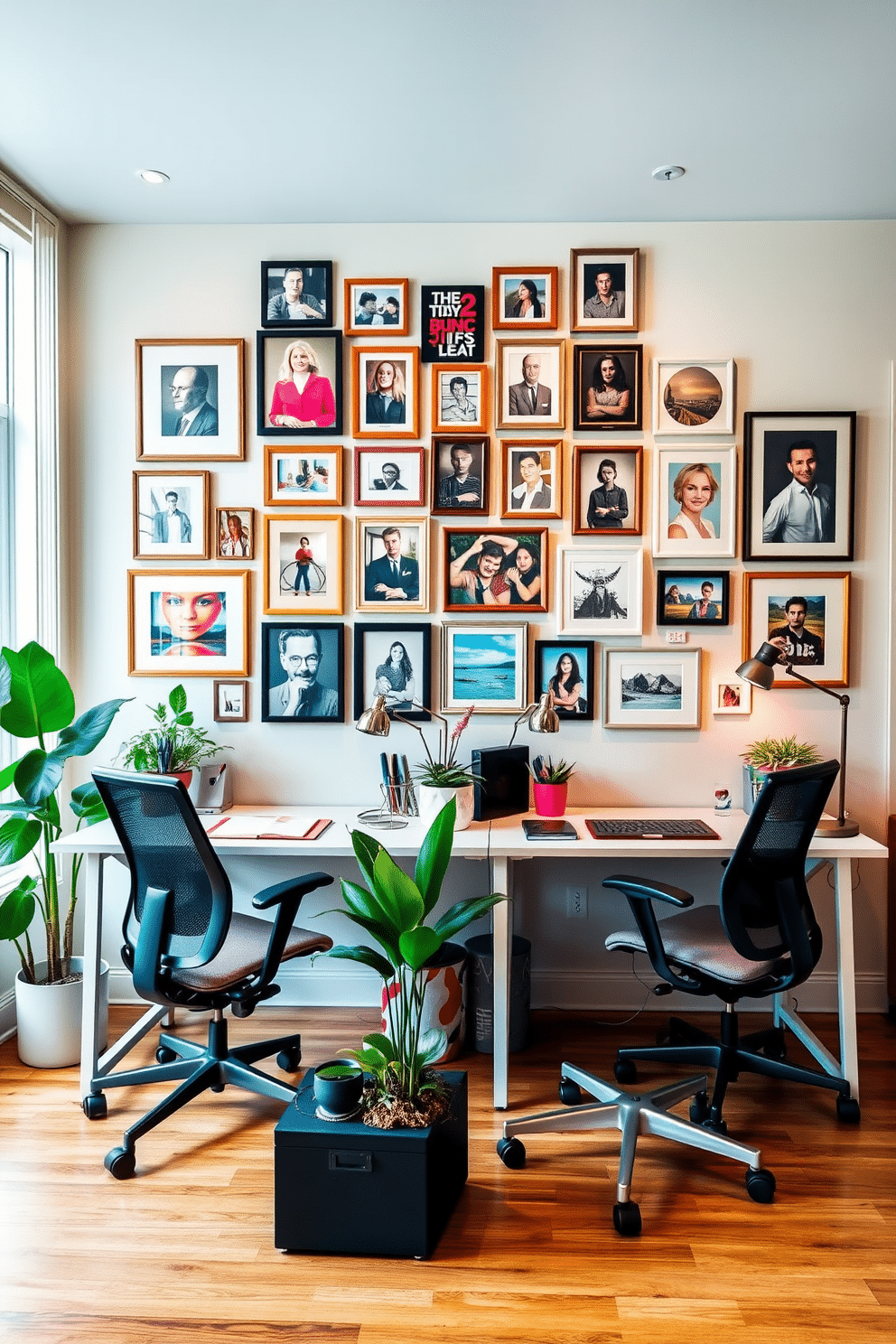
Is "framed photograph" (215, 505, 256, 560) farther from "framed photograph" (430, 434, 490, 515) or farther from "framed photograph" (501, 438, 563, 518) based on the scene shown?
"framed photograph" (501, 438, 563, 518)

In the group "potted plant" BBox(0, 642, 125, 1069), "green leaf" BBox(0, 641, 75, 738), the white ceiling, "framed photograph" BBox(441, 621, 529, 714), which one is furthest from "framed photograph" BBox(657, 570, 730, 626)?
"green leaf" BBox(0, 641, 75, 738)

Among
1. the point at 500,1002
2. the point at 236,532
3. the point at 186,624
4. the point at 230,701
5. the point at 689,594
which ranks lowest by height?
the point at 500,1002

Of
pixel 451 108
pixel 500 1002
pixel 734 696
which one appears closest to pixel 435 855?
pixel 500 1002

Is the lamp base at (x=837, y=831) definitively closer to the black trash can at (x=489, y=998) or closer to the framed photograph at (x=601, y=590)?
the framed photograph at (x=601, y=590)

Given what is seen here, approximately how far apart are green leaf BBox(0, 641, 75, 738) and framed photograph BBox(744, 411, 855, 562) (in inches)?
93.9

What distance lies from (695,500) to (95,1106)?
2.72 metres

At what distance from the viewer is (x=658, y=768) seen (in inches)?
137

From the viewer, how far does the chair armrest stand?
8.23 ft

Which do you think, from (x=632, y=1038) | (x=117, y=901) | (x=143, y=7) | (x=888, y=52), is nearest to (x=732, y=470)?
(x=888, y=52)

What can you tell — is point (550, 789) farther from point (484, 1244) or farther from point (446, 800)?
point (484, 1244)

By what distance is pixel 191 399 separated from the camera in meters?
3.48

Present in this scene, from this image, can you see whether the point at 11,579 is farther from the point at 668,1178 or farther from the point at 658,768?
the point at 668,1178

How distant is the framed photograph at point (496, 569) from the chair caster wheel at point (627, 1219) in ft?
6.31

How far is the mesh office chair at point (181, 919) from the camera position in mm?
2422
